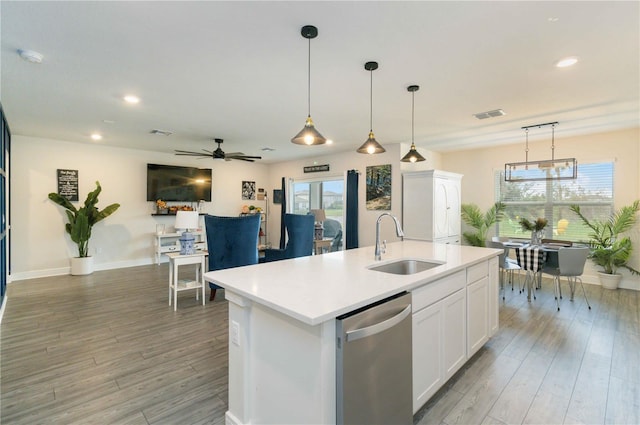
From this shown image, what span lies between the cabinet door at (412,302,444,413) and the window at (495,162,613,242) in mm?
4352

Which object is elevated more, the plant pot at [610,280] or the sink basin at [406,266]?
the sink basin at [406,266]

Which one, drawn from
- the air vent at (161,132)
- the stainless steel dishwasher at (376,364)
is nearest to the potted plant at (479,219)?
the stainless steel dishwasher at (376,364)

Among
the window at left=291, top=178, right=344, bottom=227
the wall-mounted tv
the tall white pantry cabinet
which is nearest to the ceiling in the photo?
the tall white pantry cabinet

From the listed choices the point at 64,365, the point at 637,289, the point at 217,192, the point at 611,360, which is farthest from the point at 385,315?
the point at 217,192

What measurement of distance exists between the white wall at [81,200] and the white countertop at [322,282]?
→ 18.6 feet

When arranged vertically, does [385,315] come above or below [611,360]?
above

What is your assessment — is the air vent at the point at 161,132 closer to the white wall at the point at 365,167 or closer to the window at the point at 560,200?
the white wall at the point at 365,167

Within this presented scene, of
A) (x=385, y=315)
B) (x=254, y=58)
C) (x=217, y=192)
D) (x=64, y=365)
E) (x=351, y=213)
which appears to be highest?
(x=254, y=58)

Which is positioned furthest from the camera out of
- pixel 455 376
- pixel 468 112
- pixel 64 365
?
pixel 468 112

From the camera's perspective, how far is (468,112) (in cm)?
388

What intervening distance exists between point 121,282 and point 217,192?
10.6 ft

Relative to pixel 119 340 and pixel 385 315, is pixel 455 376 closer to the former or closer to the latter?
pixel 385 315

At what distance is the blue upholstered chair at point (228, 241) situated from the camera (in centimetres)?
399

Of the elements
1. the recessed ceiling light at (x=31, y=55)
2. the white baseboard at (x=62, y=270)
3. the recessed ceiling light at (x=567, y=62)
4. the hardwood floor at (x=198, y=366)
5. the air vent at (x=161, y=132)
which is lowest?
the hardwood floor at (x=198, y=366)
